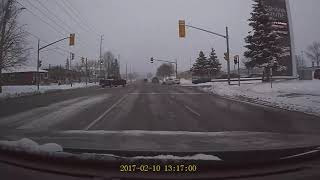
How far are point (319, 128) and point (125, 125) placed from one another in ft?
19.4

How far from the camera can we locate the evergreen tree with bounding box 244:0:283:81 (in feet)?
143

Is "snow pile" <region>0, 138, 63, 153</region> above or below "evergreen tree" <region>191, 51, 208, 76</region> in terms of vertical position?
below

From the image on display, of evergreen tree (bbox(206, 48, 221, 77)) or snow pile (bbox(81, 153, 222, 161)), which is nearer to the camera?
snow pile (bbox(81, 153, 222, 161))

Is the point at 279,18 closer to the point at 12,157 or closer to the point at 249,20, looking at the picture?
the point at 249,20

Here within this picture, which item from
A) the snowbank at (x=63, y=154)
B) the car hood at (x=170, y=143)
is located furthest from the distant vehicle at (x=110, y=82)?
the snowbank at (x=63, y=154)

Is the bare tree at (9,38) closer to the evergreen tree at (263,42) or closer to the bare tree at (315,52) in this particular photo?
the evergreen tree at (263,42)

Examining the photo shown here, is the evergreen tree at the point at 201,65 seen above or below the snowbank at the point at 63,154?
above

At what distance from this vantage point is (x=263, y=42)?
44094mm

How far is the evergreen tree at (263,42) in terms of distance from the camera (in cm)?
4372

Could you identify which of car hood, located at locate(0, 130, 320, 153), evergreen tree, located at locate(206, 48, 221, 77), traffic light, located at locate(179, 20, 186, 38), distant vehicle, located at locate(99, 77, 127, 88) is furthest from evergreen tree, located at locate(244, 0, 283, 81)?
evergreen tree, located at locate(206, 48, 221, 77)

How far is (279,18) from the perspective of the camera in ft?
211

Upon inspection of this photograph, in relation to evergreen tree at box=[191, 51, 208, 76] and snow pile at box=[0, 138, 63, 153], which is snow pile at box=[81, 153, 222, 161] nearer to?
snow pile at box=[0, 138, 63, 153]

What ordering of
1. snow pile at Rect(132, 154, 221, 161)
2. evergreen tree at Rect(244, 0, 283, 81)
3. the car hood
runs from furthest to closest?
evergreen tree at Rect(244, 0, 283, 81) → the car hood → snow pile at Rect(132, 154, 221, 161)

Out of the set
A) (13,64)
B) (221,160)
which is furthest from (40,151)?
(13,64)
